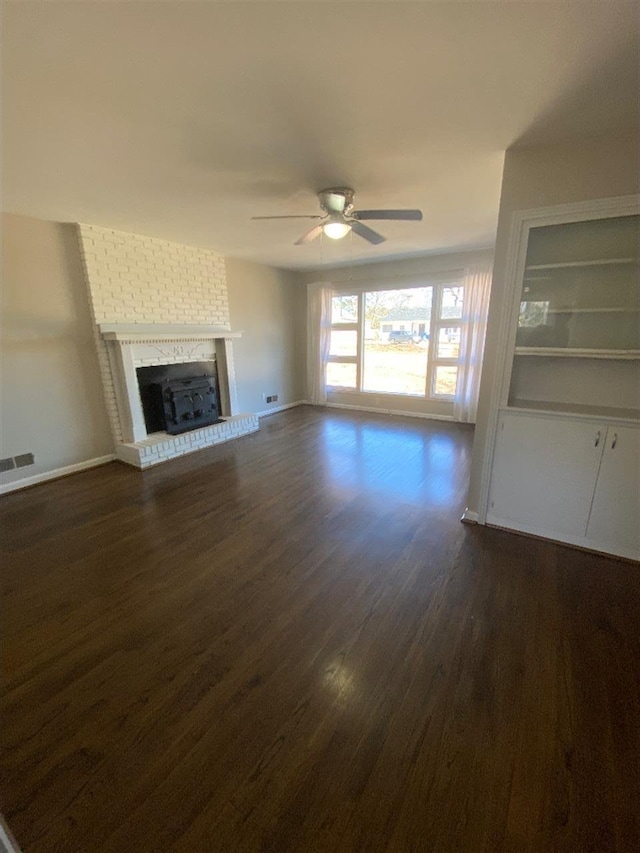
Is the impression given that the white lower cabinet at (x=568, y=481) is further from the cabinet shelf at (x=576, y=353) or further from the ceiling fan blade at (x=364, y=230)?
the ceiling fan blade at (x=364, y=230)

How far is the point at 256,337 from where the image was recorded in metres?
5.98

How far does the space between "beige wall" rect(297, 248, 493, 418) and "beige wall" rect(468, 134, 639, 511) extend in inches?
118

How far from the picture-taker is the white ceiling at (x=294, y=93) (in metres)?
1.26

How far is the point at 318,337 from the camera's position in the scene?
6.57m

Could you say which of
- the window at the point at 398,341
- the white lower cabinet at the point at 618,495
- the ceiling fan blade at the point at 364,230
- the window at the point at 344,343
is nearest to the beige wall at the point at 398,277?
the window at the point at 398,341

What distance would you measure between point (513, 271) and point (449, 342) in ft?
11.0

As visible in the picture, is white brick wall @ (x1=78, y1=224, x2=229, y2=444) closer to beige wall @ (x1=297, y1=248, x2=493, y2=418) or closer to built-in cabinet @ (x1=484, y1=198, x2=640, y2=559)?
beige wall @ (x1=297, y1=248, x2=493, y2=418)

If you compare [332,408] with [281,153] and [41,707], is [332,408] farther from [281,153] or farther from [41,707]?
[41,707]

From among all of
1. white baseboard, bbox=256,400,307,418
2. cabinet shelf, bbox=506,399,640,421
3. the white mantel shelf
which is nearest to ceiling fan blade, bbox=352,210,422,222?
cabinet shelf, bbox=506,399,640,421

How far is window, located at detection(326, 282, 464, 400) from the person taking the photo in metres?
5.54

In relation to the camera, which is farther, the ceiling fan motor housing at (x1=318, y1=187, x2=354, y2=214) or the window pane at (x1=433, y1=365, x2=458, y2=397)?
the window pane at (x1=433, y1=365, x2=458, y2=397)

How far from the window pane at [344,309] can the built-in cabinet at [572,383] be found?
4.01 m

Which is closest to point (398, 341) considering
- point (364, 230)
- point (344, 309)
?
point (344, 309)

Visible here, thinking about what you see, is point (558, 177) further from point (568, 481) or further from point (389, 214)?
point (568, 481)
